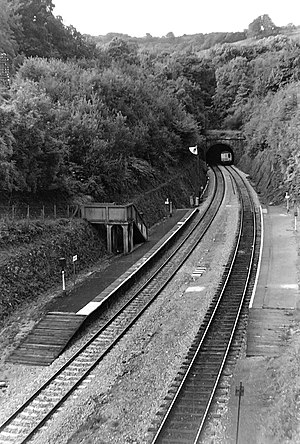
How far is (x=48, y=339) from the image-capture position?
15.7m

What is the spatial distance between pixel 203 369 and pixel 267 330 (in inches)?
115

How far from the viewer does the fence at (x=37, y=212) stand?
22112 millimetres

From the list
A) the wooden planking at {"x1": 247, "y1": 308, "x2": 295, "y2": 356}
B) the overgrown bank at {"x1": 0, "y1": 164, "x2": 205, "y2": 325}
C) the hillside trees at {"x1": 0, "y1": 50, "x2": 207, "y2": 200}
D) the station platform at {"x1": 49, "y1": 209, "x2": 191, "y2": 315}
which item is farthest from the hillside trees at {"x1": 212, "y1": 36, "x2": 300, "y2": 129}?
the wooden planking at {"x1": 247, "y1": 308, "x2": 295, "y2": 356}

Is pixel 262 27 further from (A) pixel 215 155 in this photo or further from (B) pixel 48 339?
(B) pixel 48 339

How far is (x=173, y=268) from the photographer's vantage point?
2412cm

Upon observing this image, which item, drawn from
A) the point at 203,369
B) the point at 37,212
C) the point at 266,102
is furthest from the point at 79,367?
the point at 266,102

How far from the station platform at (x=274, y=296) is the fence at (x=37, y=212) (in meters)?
9.69

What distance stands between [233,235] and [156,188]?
9572mm

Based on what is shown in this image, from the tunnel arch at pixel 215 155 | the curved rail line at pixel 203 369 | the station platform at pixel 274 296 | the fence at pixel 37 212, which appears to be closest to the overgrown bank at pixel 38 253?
the fence at pixel 37 212

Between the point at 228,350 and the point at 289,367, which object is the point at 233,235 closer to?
the point at 228,350

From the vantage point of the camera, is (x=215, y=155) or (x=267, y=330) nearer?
(x=267, y=330)

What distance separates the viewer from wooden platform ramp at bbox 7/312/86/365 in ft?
47.9

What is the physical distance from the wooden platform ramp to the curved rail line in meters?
3.80

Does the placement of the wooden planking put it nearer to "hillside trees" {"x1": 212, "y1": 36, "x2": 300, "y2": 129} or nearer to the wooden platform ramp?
the wooden platform ramp
